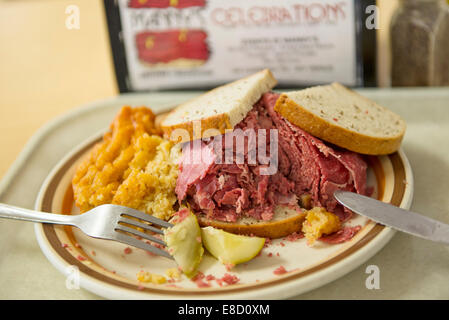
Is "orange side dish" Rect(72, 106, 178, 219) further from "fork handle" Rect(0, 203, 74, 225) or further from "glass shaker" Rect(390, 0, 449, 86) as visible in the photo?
"glass shaker" Rect(390, 0, 449, 86)

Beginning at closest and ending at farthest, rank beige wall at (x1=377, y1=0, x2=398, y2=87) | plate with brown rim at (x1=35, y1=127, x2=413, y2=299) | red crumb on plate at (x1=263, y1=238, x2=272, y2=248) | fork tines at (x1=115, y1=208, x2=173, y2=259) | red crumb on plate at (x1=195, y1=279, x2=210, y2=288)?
plate with brown rim at (x1=35, y1=127, x2=413, y2=299) < red crumb on plate at (x1=195, y1=279, x2=210, y2=288) < fork tines at (x1=115, y1=208, x2=173, y2=259) < red crumb on plate at (x1=263, y1=238, x2=272, y2=248) < beige wall at (x1=377, y1=0, x2=398, y2=87)

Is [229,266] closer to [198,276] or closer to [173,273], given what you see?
[198,276]

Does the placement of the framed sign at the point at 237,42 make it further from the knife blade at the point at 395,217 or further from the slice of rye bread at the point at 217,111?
the knife blade at the point at 395,217

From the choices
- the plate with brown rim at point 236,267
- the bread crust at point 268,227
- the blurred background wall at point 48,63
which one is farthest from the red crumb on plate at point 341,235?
the blurred background wall at point 48,63

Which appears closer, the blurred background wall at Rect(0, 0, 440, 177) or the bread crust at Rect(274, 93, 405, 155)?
the bread crust at Rect(274, 93, 405, 155)

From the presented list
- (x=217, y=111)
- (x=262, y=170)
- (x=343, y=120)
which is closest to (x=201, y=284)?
(x=262, y=170)

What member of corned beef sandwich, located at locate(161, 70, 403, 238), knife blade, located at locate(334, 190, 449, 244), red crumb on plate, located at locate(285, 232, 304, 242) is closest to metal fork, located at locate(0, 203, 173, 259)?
corned beef sandwich, located at locate(161, 70, 403, 238)
